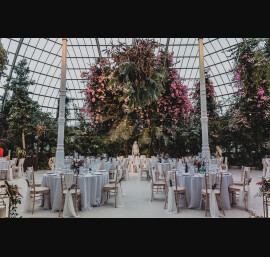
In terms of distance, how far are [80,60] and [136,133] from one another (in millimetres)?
10717

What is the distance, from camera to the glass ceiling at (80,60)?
17.7 m

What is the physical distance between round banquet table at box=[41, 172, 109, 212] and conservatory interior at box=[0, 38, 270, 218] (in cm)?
2

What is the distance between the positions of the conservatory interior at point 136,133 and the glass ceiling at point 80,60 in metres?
0.09

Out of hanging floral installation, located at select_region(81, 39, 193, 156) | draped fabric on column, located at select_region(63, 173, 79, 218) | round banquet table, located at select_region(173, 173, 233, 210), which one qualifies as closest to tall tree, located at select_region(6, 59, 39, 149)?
hanging floral installation, located at select_region(81, 39, 193, 156)

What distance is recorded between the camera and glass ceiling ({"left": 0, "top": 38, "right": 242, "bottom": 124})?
58.0 ft

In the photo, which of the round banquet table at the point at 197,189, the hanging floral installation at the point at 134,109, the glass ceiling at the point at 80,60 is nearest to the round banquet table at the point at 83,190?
the round banquet table at the point at 197,189

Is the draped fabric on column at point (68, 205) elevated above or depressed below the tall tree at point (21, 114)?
below

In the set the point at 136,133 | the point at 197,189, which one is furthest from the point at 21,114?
the point at 197,189

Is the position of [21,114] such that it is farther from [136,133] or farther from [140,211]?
[140,211]

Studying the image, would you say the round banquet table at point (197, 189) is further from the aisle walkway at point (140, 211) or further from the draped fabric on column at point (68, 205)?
the draped fabric on column at point (68, 205)

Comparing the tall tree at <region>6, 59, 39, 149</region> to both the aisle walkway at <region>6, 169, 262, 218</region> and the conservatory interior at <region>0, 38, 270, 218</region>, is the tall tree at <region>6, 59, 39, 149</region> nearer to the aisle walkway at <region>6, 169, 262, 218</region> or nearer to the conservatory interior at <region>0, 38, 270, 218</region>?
the conservatory interior at <region>0, 38, 270, 218</region>

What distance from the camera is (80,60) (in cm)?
1962
